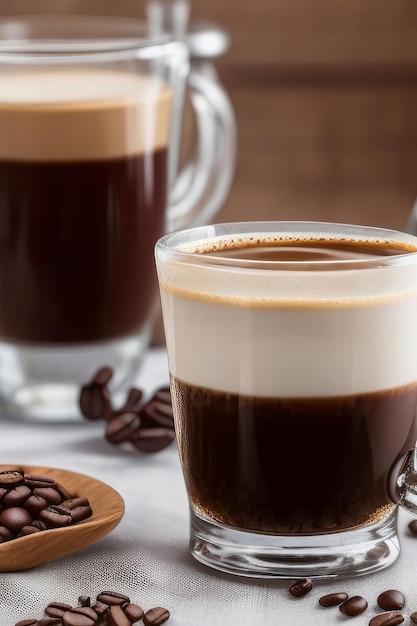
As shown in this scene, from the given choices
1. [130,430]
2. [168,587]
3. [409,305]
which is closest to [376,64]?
[130,430]

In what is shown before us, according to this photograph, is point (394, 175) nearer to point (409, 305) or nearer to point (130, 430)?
point (130, 430)

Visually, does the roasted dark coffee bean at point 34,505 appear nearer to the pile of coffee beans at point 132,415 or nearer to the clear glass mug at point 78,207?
the pile of coffee beans at point 132,415

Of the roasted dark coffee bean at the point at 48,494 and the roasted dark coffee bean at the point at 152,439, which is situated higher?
the roasted dark coffee bean at the point at 48,494

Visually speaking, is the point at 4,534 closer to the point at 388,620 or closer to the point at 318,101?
the point at 388,620

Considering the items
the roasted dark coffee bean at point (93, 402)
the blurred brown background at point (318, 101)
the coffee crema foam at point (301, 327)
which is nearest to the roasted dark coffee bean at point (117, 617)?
the coffee crema foam at point (301, 327)

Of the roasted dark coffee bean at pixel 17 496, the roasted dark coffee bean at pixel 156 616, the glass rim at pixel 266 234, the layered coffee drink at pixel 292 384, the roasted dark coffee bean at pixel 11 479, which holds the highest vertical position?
the glass rim at pixel 266 234

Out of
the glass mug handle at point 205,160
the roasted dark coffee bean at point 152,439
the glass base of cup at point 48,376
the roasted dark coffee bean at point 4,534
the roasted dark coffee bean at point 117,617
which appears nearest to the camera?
the roasted dark coffee bean at point 117,617
